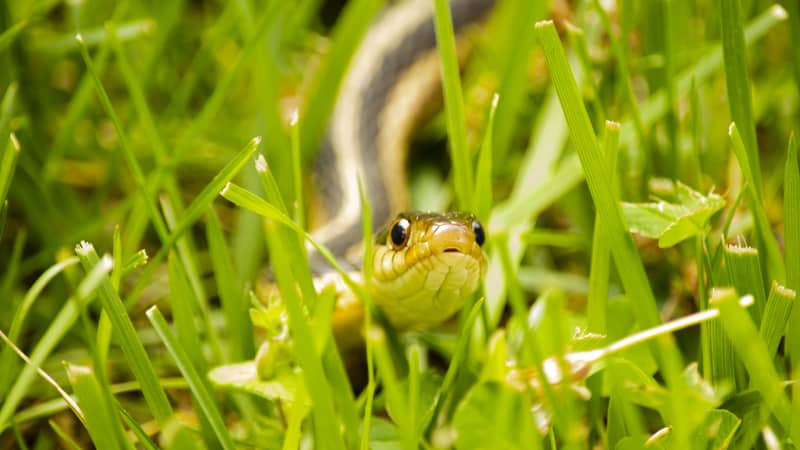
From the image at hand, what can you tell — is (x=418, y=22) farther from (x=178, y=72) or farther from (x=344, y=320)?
(x=344, y=320)

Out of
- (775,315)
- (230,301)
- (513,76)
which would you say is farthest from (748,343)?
(513,76)

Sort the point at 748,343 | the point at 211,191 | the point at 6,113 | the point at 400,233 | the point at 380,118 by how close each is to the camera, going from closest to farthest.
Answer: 1. the point at 748,343
2. the point at 211,191
3. the point at 6,113
4. the point at 400,233
5. the point at 380,118

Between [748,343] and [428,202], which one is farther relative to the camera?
[428,202]

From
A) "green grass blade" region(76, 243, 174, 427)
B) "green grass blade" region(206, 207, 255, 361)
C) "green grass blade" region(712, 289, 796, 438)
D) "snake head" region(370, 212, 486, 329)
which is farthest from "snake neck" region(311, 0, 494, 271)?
"green grass blade" region(712, 289, 796, 438)

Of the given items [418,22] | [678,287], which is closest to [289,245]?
[678,287]

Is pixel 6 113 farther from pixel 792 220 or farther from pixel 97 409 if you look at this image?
pixel 792 220

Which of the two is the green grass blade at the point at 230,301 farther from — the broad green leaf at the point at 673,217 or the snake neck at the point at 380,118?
the broad green leaf at the point at 673,217

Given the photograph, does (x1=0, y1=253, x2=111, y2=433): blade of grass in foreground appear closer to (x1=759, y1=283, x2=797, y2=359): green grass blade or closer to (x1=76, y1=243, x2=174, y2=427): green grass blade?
(x1=76, y1=243, x2=174, y2=427): green grass blade
